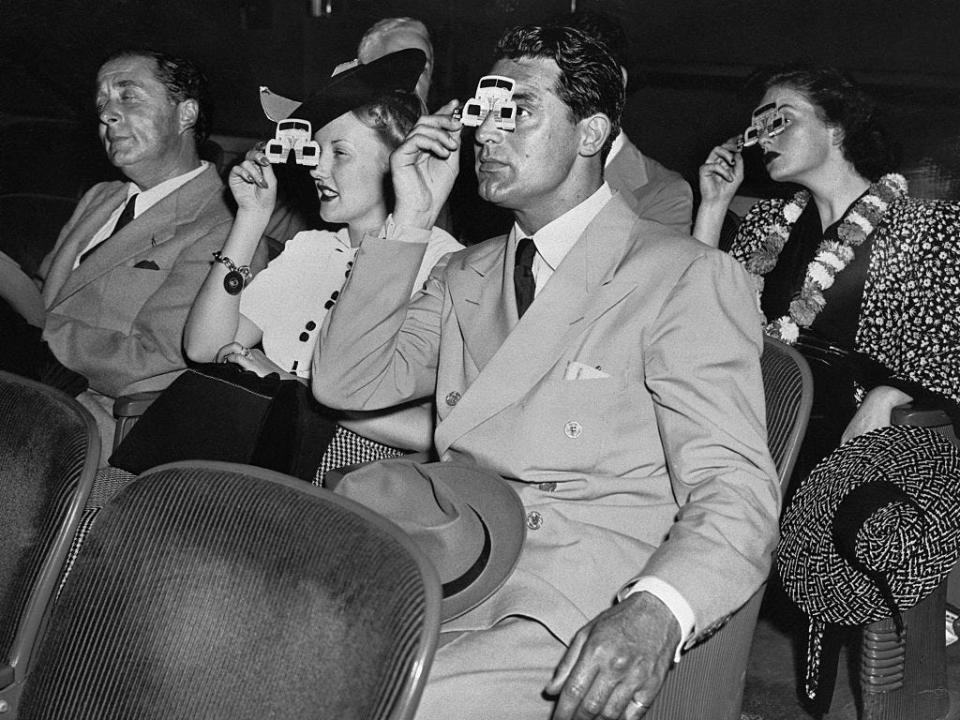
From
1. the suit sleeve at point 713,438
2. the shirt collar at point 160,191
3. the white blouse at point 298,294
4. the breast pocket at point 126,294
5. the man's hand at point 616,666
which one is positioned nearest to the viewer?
the man's hand at point 616,666

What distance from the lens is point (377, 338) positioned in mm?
1783

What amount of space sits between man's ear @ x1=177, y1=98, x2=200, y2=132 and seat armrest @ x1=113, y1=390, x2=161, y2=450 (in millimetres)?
994

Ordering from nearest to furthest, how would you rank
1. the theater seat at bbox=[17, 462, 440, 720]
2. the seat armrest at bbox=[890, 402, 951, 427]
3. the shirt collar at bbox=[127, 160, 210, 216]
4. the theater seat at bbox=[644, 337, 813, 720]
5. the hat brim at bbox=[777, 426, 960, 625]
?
the theater seat at bbox=[17, 462, 440, 720], the theater seat at bbox=[644, 337, 813, 720], the hat brim at bbox=[777, 426, 960, 625], the seat armrest at bbox=[890, 402, 951, 427], the shirt collar at bbox=[127, 160, 210, 216]

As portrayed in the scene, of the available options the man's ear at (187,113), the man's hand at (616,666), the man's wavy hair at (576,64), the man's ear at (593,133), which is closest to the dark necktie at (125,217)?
the man's ear at (187,113)

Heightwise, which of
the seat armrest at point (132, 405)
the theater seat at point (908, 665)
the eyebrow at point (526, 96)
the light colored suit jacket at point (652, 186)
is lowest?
the theater seat at point (908, 665)

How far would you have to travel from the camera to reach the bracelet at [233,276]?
2.53 meters

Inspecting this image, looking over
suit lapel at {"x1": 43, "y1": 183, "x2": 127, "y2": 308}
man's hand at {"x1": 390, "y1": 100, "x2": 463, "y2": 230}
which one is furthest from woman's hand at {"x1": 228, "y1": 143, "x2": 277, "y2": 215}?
man's hand at {"x1": 390, "y1": 100, "x2": 463, "y2": 230}

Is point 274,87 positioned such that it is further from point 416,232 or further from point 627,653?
point 627,653

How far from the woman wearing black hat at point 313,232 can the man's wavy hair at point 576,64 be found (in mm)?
638

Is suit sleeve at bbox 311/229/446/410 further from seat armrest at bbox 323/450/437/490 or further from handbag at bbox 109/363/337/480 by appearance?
handbag at bbox 109/363/337/480

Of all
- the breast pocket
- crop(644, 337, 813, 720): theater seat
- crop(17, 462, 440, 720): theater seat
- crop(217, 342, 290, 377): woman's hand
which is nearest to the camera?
crop(17, 462, 440, 720): theater seat

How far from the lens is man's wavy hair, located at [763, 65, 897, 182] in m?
2.55

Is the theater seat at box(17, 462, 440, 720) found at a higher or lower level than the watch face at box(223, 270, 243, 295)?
higher

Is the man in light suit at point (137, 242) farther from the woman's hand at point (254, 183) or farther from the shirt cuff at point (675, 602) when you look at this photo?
the shirt cuff at point (675, 602)
